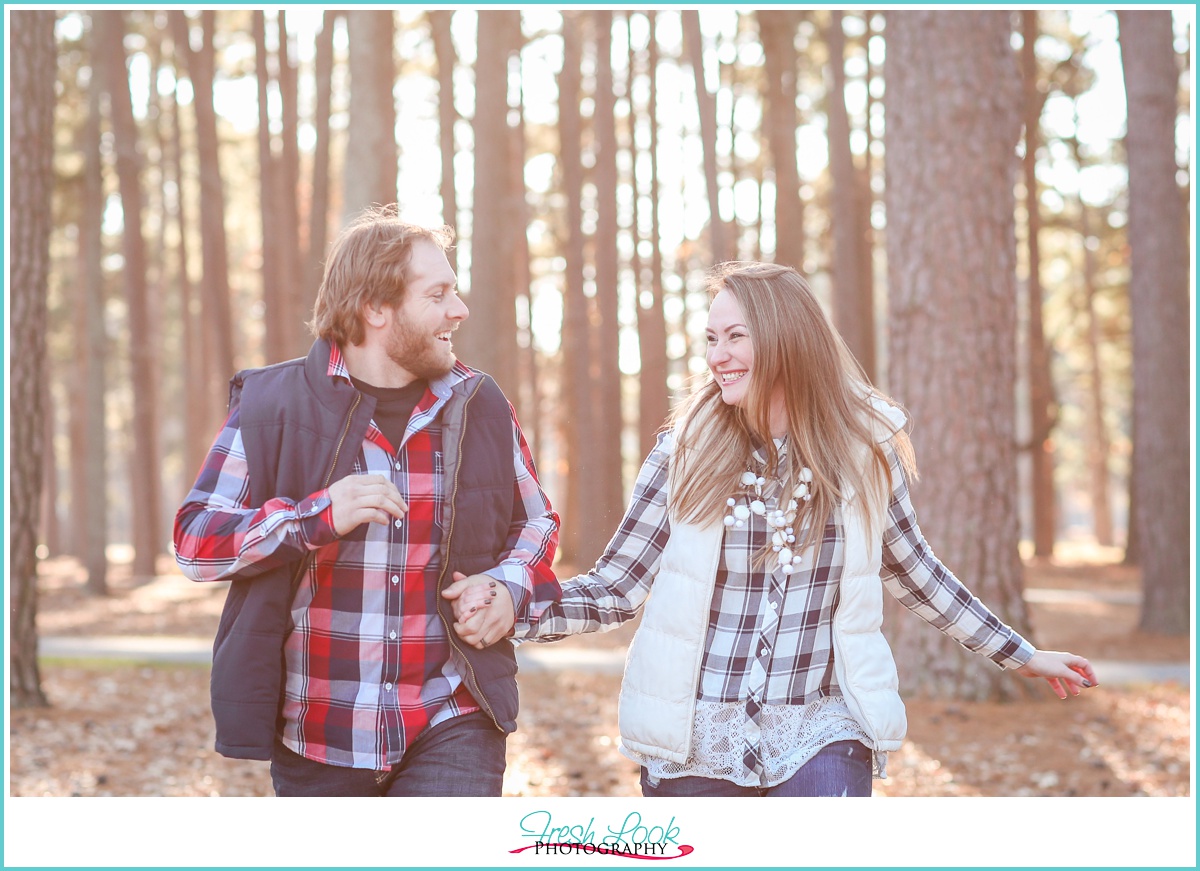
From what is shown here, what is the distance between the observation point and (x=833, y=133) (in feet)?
54.7

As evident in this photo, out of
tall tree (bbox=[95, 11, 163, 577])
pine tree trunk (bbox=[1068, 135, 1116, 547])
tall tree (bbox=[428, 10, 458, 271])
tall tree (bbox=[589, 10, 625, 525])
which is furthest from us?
pine tree trunk (bbox=[1068, 135, 1116, 547])

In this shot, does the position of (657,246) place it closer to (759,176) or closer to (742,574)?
(759,176)

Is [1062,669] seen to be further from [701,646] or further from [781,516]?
[701,646]

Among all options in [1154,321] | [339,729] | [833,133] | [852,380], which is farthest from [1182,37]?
[339,729]

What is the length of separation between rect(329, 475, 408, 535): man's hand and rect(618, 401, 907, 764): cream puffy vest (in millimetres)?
791

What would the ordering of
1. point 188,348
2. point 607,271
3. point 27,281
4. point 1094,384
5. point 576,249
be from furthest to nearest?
1. point 1094,384
2. point 188,348
3. point 576,249
4. point 607,271
5. point 27,281

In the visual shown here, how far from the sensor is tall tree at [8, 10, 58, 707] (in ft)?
23.8

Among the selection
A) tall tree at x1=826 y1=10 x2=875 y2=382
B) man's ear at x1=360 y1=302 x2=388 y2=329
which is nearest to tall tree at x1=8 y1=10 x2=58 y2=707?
man's ear at x1=360 y1=302 x2=388 y2=329

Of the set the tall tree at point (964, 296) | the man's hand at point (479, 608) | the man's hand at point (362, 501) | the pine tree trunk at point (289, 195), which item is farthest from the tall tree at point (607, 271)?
the man's hand at point (362, 501)

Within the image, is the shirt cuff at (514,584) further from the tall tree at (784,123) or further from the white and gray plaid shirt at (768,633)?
the tall tree at (784,123)

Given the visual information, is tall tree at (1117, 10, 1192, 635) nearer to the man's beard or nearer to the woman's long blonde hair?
the woman's long blonde hair

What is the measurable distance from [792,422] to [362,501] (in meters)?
1.22

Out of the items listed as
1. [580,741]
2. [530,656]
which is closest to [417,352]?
[580,741]

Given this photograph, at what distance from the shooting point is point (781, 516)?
10.6 feet
